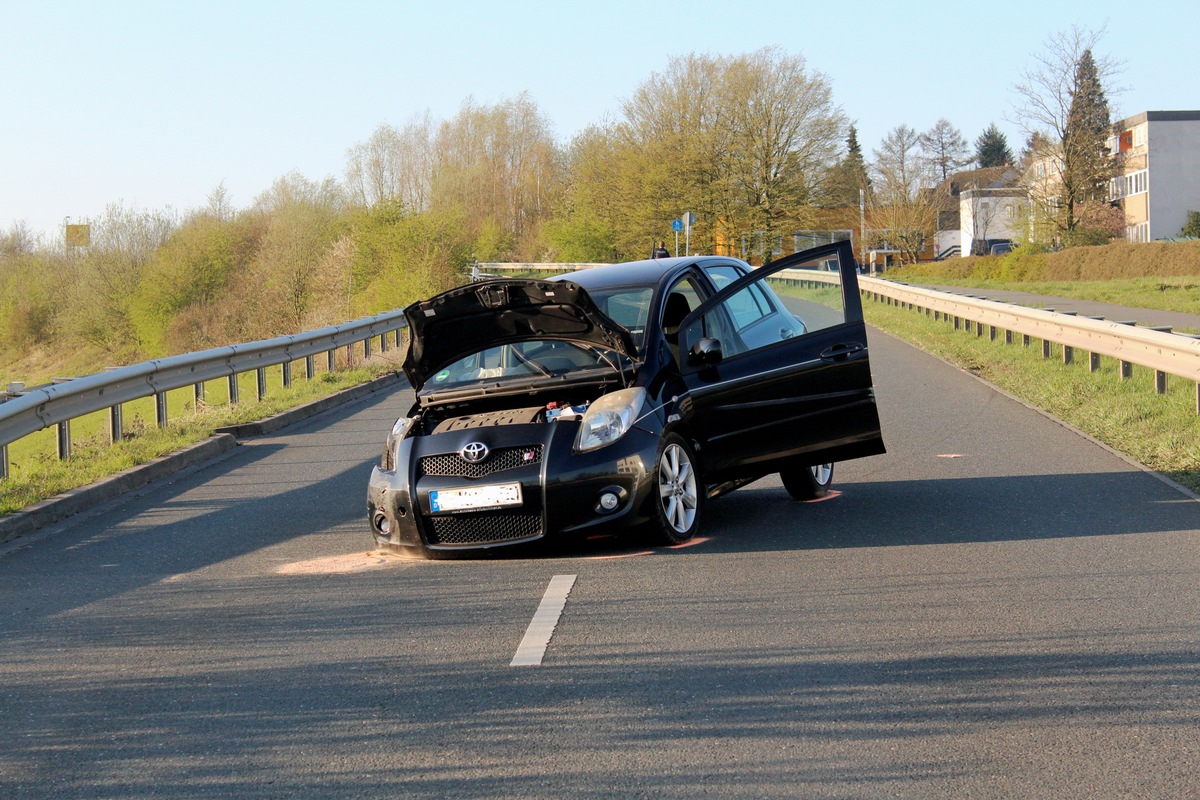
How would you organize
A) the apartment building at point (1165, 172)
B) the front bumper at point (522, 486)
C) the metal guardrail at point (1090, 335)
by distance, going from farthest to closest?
1. the apartment building at point (1165, 172)
2. the metal guardrail at point (1090, 335)
3. the front bumper at point (522, 486)

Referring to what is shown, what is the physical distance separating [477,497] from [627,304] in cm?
181

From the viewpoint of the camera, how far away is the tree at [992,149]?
15600 cm

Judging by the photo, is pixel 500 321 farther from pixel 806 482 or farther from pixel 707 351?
pixel 806 482

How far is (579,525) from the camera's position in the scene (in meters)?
7.29

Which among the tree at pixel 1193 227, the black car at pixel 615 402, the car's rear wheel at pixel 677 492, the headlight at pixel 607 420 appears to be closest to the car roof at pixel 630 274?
the black car at pixel 615 402

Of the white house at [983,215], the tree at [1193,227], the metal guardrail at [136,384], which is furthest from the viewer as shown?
the white house at [983,215]

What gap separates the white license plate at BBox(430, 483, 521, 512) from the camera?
7.32 m

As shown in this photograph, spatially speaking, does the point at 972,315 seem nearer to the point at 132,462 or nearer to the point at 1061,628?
the point at 132,462

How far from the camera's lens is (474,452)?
748cm

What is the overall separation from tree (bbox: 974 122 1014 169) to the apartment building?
237 feet

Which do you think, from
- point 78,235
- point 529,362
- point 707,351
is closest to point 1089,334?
point 707,351

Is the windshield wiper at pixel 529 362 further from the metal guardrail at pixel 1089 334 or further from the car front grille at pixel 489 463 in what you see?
the metal guardrail at pixel 1089 334

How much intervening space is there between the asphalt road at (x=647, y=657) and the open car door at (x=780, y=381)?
45cm

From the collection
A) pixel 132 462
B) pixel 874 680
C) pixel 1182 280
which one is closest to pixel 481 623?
pixel 874 680
